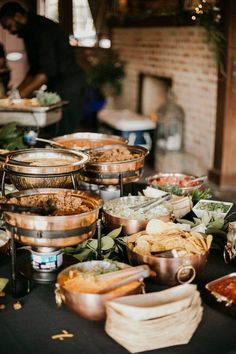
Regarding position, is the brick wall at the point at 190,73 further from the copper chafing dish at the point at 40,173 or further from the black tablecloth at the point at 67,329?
the black tablecloth at the point at 67,329

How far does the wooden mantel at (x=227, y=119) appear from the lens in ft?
15.8

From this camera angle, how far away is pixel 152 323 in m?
1.36

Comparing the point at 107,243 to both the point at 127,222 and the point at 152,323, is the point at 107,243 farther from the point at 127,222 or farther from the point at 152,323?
the point at 152,323

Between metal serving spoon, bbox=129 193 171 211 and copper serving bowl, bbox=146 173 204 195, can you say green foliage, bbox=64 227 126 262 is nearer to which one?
metal serving spoon, bbox=129 193 171 211

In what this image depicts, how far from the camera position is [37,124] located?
12.9ft

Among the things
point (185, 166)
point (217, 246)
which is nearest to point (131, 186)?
point (217, 246)

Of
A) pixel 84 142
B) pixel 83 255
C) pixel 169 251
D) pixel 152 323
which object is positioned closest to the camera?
pixel 152 323

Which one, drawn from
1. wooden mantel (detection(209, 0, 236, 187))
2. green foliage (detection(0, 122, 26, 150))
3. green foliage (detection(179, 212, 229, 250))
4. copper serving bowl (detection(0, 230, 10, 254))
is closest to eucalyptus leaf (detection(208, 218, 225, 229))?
green foliage (detection(179, 212, 229, 250))

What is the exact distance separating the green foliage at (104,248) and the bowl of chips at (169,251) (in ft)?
0.32

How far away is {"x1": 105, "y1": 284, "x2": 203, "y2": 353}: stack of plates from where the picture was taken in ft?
4.48

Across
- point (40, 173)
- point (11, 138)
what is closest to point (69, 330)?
point (40, 173)

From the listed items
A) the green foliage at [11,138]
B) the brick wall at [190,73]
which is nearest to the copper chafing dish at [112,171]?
the green foliage at [11,138]

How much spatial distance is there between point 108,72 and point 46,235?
6.16 metres

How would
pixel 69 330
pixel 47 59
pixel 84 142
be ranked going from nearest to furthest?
pixel 69 330 < pixel 84 142 < pixel 47 59
